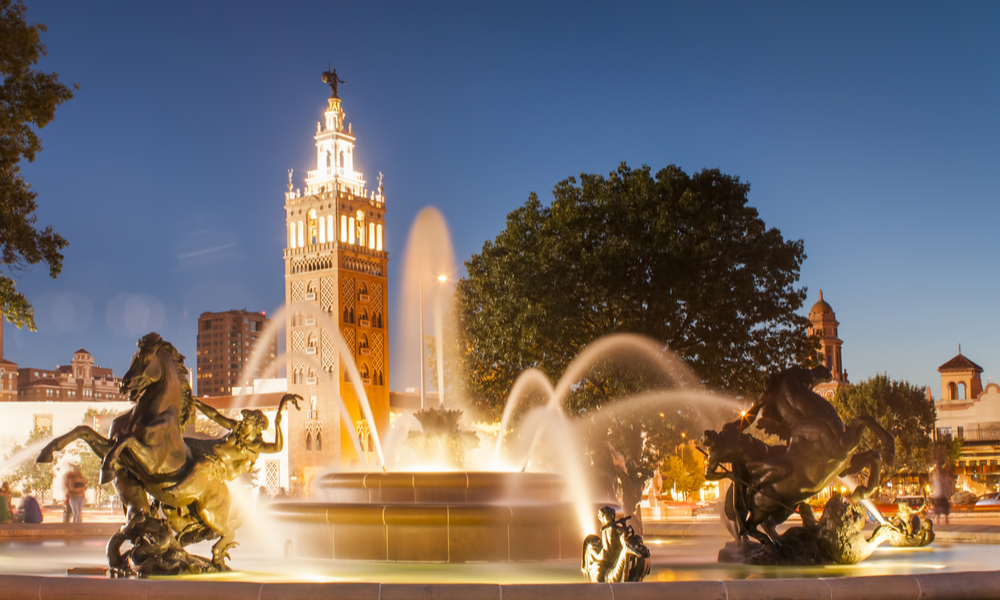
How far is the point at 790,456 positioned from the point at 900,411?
177 feet

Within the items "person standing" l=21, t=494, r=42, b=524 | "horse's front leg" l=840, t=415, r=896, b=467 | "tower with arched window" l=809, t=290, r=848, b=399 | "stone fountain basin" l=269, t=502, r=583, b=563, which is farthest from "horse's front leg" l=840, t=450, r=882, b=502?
"tower with arched window" l=809, t=290, r=848, b=399

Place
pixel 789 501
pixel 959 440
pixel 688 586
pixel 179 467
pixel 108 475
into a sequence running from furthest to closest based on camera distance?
pixel 959 440
pixel 789 501
pixel 179 467
pixel 108 475
pixel 688 586

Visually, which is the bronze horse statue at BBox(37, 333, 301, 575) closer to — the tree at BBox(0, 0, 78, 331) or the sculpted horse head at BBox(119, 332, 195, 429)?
the sculpted horse head at BBox(119, 332, 195, 429)

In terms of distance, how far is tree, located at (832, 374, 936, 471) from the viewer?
58872mm

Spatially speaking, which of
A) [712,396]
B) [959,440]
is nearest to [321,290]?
[959,440]

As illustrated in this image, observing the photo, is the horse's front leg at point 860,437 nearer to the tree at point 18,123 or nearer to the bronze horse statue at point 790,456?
the bronze horse statue at point 790,456

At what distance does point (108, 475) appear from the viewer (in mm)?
9125

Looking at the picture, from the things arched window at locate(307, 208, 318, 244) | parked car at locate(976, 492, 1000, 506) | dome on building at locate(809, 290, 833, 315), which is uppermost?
arched window at locate(307, 208, 318, 244)

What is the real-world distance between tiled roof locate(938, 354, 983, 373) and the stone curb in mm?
117655

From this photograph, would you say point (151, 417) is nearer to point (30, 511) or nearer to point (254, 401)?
point (30, 511)

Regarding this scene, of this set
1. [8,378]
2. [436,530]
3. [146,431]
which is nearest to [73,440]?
[146,431]

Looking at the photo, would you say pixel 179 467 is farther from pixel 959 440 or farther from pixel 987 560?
pixel 959 440

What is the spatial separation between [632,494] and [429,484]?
1136 cm

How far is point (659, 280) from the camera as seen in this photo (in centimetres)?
2473
